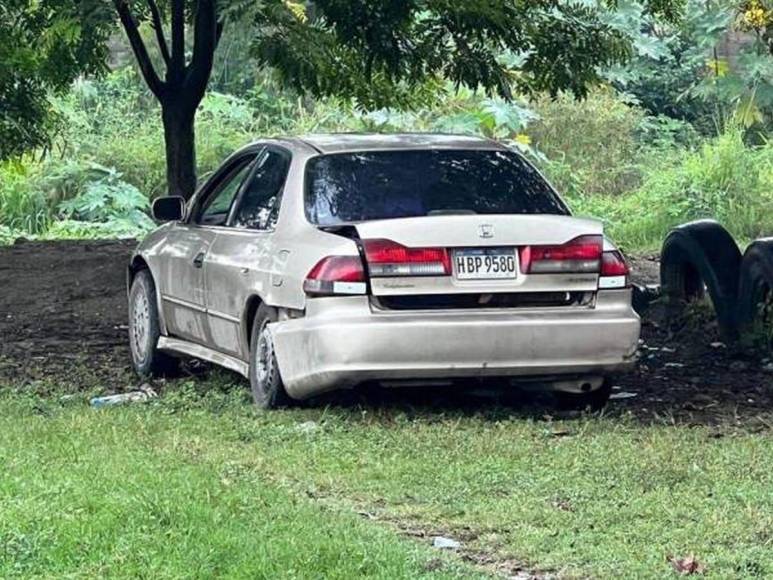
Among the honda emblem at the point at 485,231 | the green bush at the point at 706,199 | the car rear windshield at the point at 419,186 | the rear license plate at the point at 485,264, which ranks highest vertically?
the car rear windshield at the point at 419,186

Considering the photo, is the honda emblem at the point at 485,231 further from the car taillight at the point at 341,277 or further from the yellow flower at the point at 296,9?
the yellow flower at the point at 296,9

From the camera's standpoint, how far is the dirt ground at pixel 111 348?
→ 30.7ft

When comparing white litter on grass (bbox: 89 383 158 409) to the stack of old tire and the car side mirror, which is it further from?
the stack of old tire

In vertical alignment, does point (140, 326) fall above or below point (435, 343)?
below

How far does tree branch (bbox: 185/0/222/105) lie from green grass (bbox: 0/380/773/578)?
168 inches

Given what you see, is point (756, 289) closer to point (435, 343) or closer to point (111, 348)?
point (435, 343)

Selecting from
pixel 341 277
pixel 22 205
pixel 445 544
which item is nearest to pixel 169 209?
pixel 341 277

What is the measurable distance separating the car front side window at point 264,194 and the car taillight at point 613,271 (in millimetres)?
1775

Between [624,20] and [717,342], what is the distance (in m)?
16.1

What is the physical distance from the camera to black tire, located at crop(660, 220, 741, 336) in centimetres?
1140

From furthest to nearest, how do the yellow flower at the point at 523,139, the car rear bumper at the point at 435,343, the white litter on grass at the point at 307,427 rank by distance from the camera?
1. the yellow flower at the point at 523,139
2. the car rear bumper at the point at 435,343
3. the white litter on grass at the point at 307,427

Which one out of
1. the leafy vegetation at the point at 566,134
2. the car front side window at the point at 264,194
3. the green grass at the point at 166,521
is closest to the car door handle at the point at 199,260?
the car front side window at the point at 264,194

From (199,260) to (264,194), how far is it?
0.66m

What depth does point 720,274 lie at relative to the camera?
455 inches
